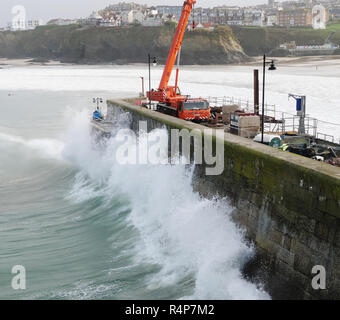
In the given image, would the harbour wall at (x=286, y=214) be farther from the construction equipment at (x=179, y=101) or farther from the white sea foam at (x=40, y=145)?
the white sea foam at (x=40, y=145)

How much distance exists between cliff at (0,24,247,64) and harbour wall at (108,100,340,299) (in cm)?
10237

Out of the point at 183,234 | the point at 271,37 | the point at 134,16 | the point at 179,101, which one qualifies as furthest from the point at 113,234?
the point at 134,16

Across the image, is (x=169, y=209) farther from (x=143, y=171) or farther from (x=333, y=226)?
(x=333, y=226)

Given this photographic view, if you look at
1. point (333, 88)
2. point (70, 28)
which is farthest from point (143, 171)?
point (70, 28)

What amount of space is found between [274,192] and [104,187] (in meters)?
9.85

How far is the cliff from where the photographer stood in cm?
11588

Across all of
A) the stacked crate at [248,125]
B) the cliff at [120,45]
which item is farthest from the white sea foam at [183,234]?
the cliff at [120,45]

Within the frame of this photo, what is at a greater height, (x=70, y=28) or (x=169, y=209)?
(x=70, y=28)

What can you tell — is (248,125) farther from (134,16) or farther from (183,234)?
(134,16)

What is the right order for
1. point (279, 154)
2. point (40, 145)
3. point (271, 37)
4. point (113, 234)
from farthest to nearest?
point (271, 37)
point (40, 145)
point (113, 234)
point (279, 154)

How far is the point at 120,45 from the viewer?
13288cm

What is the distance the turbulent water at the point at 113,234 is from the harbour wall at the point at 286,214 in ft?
1.56

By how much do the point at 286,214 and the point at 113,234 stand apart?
6.07m

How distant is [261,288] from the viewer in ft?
35.3
